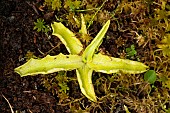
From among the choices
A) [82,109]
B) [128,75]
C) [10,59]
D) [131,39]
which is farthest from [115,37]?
[10,59]

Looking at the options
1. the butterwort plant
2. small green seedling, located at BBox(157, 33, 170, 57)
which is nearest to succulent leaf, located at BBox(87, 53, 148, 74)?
the butterwort plant

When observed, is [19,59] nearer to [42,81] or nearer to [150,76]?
[42,81]

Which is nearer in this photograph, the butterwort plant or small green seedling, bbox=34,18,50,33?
the butterwort plant

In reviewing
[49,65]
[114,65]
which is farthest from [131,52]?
[49,65]

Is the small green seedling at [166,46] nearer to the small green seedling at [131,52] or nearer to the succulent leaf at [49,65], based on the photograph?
the small green seedling at [131,52]

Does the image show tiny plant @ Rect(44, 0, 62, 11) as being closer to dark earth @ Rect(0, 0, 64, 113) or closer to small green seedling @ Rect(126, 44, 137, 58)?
dark earth @ Rect(0, 0, 64, 113)
